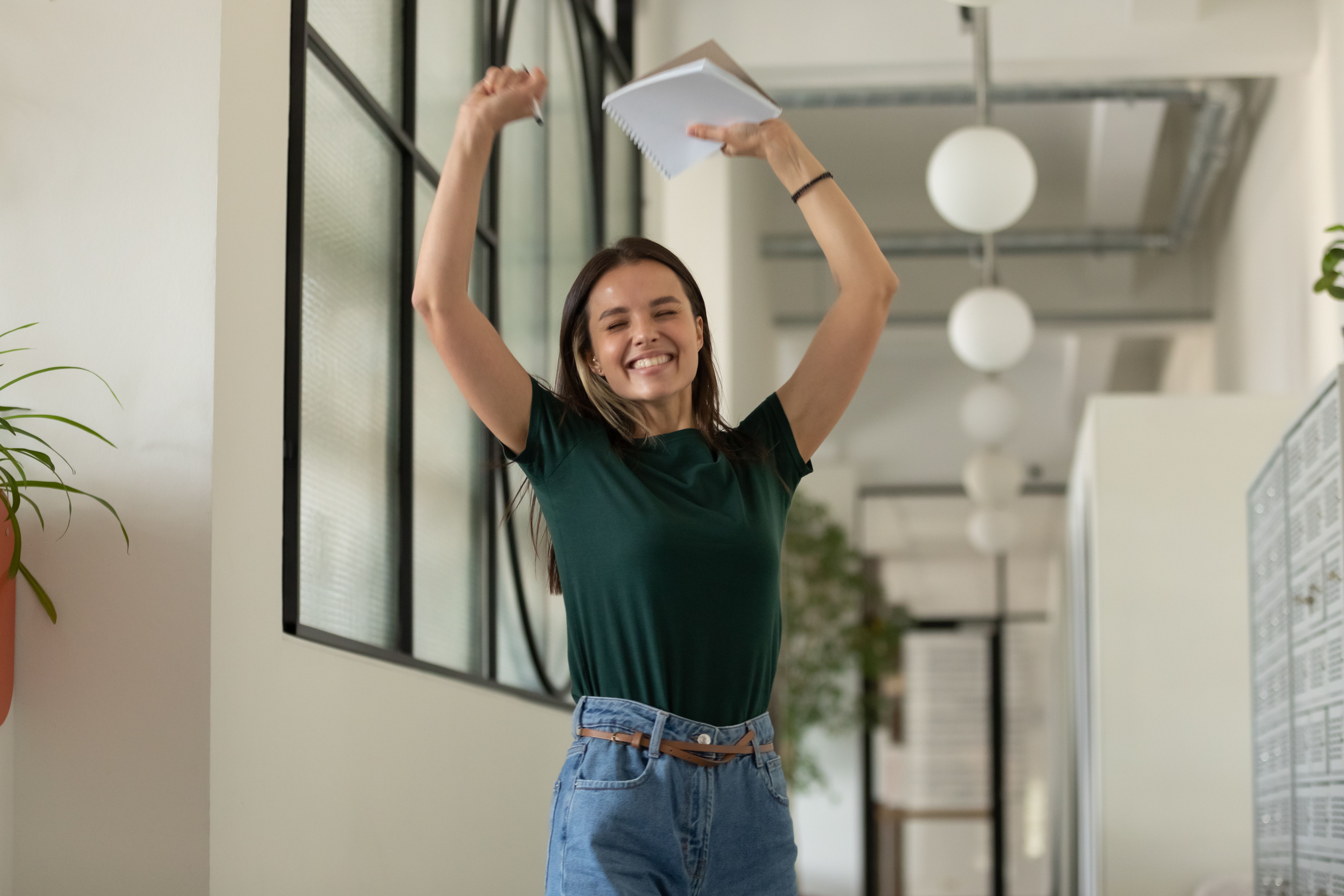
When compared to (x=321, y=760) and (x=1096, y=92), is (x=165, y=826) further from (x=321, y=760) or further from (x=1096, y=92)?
(x=1096, y=92)

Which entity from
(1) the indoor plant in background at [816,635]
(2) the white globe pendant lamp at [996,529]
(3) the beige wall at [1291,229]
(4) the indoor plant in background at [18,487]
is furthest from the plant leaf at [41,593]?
(1) the indoor plant in background at [816,635]

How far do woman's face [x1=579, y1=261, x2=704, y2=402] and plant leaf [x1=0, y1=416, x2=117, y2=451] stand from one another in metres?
0.56

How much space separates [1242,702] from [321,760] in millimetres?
3287

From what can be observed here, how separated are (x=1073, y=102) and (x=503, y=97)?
500 centimetres

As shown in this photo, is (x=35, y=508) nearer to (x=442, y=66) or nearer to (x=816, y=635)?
(x=442, y=66)

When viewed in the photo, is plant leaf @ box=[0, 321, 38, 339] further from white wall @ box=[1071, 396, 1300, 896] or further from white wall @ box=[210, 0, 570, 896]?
white wall @ box=[1071, 396, 1300, 896]

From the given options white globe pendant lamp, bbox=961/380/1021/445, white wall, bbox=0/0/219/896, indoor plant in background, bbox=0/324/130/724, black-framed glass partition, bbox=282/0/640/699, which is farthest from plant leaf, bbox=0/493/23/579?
white globe pendant lamp, bbox=961/380/1021/445

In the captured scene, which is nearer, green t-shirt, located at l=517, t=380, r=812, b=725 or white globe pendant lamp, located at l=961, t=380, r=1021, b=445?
green t-shirt, located at l=517, t=380, r=812, b=725

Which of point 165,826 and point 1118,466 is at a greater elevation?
point 1118,466

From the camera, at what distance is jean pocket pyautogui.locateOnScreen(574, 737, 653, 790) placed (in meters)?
1.32

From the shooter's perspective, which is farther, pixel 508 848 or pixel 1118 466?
pixel 1118 466

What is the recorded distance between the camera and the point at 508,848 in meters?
2.93

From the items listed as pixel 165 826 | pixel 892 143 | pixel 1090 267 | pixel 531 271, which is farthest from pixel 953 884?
pixel 165 826

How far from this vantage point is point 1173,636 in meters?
4.43
